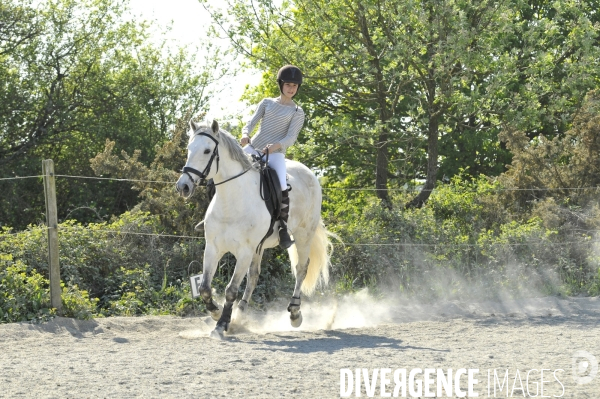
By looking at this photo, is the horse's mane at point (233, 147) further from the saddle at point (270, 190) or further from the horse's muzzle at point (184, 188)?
the horse's muzzle at point (184, 188)

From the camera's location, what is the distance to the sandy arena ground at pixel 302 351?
5.78 m

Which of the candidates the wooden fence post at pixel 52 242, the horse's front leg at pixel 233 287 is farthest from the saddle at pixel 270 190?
the wooden fence post at pixel 52 242

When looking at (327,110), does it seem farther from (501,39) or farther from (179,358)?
(179,358)

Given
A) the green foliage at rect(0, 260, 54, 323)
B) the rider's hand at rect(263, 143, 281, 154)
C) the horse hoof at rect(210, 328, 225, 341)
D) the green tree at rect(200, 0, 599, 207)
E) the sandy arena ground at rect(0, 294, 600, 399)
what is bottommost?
the sandy arena ground at rect(0, 294, 600, 399)

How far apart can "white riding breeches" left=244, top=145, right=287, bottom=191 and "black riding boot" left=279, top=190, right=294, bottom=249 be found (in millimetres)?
103

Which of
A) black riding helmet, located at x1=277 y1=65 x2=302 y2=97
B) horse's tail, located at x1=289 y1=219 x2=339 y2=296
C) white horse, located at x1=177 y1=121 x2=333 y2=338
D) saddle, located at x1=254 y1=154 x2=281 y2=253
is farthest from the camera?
horse's tail, located at x1=289 y1=219 x2=339 y2=296

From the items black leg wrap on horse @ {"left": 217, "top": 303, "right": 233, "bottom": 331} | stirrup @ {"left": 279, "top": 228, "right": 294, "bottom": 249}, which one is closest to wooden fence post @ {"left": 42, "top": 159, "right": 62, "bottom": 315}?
black leg wrap on horse @ {"left": 217, "top": 303, "right": 233, "bottom": 331}

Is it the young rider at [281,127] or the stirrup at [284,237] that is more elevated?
the young rider at [281,127]

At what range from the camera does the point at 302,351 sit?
7605 mm

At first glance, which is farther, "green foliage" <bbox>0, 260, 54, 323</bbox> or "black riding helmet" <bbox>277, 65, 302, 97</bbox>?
"black riding helmet" <bbox>277, 65, 302, 97</bbox>

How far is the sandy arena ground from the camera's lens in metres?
5.78

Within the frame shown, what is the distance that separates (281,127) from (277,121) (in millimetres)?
83

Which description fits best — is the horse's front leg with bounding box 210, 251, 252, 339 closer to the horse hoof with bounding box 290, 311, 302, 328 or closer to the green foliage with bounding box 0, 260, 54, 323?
the horse hoof with bounding box 290, 311, 302, 328

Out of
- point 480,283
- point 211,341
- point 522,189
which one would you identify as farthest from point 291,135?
point 522,189
